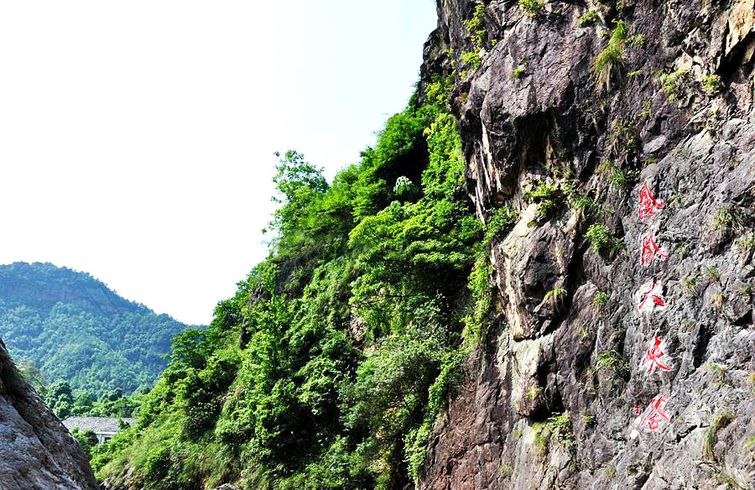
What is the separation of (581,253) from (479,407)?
3526 millimetres

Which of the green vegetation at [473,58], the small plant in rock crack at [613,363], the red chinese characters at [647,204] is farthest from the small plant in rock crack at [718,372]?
the green vegetation at [473,58]

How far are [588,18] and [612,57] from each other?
119cm

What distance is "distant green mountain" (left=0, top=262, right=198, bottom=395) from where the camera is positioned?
108500 mm

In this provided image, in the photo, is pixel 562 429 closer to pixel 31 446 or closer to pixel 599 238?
pixel 599 238

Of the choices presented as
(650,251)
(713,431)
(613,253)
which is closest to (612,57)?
(613,253)

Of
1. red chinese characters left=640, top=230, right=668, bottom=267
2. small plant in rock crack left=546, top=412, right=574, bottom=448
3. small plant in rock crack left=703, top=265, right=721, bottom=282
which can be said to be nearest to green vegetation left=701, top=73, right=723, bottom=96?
red chinese characters left=640, top=230, right=668, bottom=267

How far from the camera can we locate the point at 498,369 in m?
9.36

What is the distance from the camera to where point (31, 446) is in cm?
434

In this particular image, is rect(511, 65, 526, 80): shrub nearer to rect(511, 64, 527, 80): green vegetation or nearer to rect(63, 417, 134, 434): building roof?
rect(511, 64, 527, 80): green vegetation

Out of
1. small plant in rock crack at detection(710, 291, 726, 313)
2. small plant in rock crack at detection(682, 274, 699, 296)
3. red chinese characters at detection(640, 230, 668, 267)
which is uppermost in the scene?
red chinese characters at detection(640, 230, 668, 267)

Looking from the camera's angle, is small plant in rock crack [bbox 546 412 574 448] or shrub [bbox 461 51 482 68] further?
shrub [bbox 461 51 482 68]

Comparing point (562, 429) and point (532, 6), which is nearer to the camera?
point (562, 429)

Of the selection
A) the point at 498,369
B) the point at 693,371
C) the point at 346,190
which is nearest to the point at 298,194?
the point at 346,190

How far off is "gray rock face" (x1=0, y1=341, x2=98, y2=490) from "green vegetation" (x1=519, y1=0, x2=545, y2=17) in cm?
960
